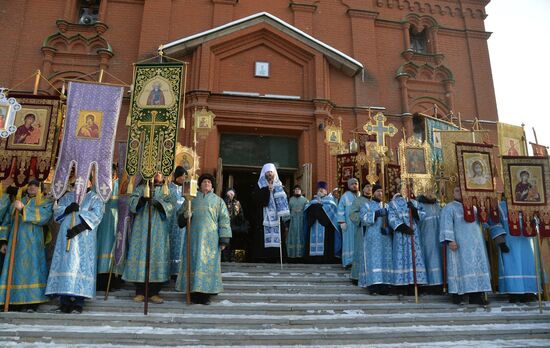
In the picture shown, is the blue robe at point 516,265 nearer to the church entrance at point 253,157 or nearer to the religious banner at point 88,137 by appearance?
the religious banner at point 88,137

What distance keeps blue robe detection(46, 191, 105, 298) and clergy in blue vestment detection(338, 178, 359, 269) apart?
175 inches

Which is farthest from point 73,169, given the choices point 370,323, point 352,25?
point 352,25

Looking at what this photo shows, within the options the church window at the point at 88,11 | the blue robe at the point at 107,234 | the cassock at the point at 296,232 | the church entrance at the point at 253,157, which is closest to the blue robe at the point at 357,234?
the cassock at the point at 296,232

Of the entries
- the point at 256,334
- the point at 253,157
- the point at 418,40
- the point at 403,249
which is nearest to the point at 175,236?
the point at 256,334

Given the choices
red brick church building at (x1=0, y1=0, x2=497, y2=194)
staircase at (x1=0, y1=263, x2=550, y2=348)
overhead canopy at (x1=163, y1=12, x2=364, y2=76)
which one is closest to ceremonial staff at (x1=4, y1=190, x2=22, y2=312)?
staircase at (x1=0, y1=263, x2=550, y2=348)

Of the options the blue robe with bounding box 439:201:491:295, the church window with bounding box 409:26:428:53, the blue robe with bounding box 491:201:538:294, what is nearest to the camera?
the blue robe with bounding box 439:201:491:295

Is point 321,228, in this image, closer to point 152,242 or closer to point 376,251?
point 376,251

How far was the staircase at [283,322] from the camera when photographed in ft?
15.9

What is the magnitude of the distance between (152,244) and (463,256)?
488 centimetres

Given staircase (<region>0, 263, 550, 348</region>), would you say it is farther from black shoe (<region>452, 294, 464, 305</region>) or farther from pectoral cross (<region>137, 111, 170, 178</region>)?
pectoral cross (<region>137, 111, 170, 178</region>)

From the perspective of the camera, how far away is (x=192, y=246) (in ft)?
20.0

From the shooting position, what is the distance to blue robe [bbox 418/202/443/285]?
6.98 m

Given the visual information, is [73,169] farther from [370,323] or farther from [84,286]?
[370,323]

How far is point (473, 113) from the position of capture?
14633mm
